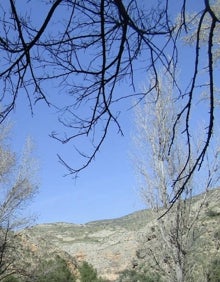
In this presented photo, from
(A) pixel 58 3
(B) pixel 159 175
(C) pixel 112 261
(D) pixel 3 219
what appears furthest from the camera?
(C) pixel 112 261

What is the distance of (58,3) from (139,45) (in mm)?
480

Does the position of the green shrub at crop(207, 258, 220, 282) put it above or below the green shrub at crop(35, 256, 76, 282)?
below

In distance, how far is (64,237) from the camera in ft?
175

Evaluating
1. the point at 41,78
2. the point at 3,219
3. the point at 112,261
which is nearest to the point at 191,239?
the point at 3,219

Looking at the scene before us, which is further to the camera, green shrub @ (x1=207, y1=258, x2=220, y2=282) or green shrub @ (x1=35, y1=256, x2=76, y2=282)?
green shrub @ (x1=207, y1=258, x2=220, y2=282)

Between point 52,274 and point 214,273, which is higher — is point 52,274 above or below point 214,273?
above

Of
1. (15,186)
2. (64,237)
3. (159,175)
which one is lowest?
(159,175)

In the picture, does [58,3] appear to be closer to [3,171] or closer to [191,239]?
[191,239]

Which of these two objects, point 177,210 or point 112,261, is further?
point 112,261

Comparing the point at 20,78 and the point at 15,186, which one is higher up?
the point at 15,186

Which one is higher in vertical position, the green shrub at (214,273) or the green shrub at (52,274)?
the green shrub at (52,274)

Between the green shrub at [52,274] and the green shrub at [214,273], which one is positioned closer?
the green shrub at [52,274]

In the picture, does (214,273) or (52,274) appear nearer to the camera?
(52,274)

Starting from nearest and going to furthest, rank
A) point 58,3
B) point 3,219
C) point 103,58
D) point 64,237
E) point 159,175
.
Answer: point 58,3 < point 103,58 < point 159,175 < point 3,219 < point 64,237
